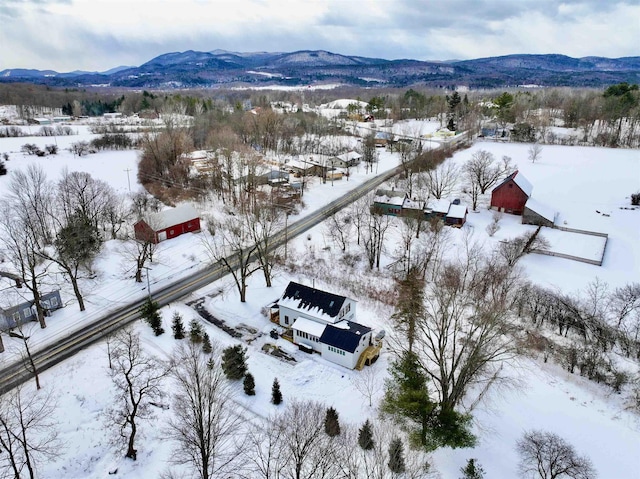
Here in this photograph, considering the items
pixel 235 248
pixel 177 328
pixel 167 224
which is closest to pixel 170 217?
pixel 167 224

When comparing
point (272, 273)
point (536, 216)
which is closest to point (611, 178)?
point (536, 216)

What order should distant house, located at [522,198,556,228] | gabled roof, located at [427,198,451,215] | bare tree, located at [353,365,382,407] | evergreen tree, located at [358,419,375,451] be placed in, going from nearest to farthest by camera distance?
evergreen tree, located at [358,419,375,451], bare tree, located at [353,365,382,407], distant house, located at [522,198,556,228], gabled roof, located at [427,198,451,215]

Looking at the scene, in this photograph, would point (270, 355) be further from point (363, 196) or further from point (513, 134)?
point (513, 134)

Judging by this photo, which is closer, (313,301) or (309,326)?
(309,326)

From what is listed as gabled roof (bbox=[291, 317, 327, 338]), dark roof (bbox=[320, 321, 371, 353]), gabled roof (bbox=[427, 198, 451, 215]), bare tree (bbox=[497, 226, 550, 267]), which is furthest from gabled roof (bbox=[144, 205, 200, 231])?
bare tree (bbox=[497, 226, 550, 267])

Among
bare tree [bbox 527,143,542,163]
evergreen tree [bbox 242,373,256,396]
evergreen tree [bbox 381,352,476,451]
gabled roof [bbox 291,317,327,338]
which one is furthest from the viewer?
bare tree [bbox 527,143,542,163]

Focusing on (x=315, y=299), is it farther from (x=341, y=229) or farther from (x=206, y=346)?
(x=341, y=229)

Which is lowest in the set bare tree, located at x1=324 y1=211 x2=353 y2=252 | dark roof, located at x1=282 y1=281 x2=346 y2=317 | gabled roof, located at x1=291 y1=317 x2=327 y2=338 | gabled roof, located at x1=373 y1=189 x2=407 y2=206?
gabled roof, located at x1=291 y1=317 x2=327 y2=338

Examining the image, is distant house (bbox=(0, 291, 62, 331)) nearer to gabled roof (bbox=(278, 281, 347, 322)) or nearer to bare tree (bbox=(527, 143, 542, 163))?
gabled roof (bbox=(278, 281, 347, 322))
